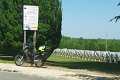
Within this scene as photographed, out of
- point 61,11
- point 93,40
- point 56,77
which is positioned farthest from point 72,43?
point 56,77

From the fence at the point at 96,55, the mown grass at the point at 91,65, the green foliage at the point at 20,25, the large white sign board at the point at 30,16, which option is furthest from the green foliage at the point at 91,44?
the large white sign board at the point at 30,16

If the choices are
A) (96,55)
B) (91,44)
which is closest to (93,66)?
(96,55)

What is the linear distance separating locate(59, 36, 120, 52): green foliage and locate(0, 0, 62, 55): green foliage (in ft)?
139

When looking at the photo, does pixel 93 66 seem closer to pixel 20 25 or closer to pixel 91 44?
pixel 20 25

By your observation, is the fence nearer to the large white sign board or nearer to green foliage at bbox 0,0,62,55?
green foliage at bbox 0,0,62,55

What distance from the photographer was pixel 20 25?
3136 centimetres

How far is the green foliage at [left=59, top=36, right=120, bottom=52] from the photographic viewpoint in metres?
75.0

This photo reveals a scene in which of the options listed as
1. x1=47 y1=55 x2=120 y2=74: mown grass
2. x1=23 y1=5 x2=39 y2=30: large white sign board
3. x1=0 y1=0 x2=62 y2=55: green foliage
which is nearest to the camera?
x1=47 y1=55 x2=120 y2=74: mown grass

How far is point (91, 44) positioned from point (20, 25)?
4869cm

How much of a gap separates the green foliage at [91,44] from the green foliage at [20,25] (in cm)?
4237

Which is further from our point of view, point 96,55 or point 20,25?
point 96,55

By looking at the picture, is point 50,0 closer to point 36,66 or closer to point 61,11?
point 61,11

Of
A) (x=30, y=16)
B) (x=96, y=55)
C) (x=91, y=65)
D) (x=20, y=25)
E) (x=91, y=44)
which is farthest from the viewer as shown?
(x=91, y=44)

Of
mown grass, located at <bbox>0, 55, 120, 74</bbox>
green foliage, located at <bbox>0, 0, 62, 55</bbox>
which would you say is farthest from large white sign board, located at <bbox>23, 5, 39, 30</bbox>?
mown grass, located at <bbox>0, 55, 120, 74</bbox>
